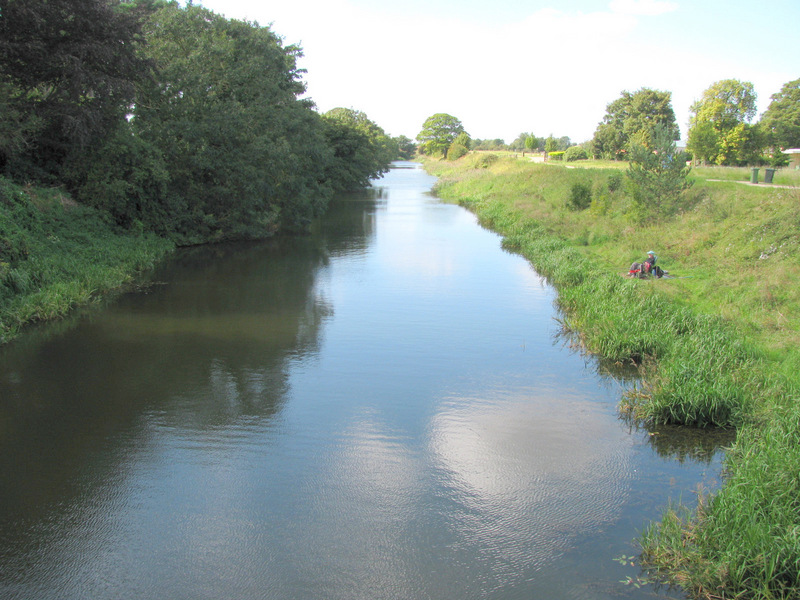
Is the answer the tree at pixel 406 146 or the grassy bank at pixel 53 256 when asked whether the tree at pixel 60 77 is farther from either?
the tree at pixel 406 146

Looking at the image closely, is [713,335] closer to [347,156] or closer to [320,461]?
[320,461]

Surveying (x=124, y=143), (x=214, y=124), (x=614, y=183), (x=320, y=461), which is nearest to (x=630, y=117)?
(x=614, y=183)

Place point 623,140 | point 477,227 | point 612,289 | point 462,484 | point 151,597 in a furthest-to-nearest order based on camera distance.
→ point 623,140, point 477,227, point 612,289, point 462,484, point 151,597

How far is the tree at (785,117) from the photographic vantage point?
55.7 meters

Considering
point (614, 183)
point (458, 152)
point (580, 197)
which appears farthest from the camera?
point (458, 152)

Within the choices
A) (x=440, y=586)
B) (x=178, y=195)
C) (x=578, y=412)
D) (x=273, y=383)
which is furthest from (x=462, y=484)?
(x=178, y=195)

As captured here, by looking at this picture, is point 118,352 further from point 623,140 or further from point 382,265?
point 623,140

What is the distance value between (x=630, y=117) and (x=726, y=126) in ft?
54.8

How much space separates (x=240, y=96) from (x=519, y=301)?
16.1 meters

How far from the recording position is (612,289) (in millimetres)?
15133

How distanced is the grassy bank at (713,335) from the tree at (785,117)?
34.3 metres

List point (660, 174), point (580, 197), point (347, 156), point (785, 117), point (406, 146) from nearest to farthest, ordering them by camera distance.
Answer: point (660, 174) < point (580, 197) < point (347, 156) < point (785, 117) < point (406, 146)

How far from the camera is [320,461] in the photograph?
322 inches

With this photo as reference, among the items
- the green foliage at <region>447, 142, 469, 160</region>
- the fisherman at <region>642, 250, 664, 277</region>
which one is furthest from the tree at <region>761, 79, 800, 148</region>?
the green foliage at <region>447, 142, 469, 160</region>
